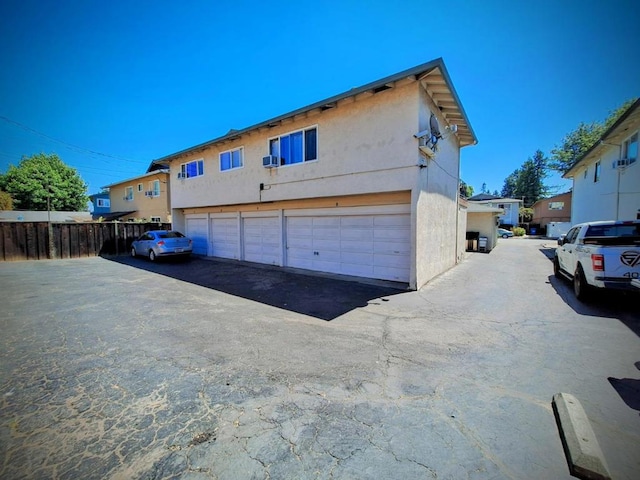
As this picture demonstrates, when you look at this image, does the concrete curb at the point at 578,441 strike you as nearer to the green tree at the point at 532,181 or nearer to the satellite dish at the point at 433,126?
the satellite dish at the point at 433,126

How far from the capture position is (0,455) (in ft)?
7.35

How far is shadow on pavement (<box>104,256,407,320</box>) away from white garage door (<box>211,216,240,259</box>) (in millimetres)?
1853

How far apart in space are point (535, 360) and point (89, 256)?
2055cm

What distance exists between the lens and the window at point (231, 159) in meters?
12.7

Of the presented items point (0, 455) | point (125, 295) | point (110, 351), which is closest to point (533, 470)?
point (0, 455)

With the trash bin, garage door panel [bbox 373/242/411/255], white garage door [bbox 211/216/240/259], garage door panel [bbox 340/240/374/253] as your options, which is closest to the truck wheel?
garage door panel [bbox 373/242/411/255]

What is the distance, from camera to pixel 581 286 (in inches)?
266

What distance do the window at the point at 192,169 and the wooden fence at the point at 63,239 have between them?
17.1 ft

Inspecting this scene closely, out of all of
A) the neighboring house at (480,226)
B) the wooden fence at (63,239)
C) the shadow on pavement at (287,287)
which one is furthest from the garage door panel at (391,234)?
the wooden fence at (63,239)

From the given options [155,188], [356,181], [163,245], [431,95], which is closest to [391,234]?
[356,181]

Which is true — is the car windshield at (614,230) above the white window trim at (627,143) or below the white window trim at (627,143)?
below

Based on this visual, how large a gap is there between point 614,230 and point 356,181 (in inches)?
265

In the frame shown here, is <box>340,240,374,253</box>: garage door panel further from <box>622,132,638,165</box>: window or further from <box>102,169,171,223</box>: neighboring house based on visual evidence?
<box>102,169,171,223</box>: neighboring house

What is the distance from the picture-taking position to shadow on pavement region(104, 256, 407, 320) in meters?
6.68
